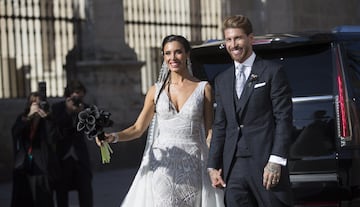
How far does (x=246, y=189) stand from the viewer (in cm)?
498

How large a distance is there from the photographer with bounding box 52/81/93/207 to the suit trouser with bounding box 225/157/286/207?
400cm

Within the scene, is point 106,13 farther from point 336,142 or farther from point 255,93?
point 255,93

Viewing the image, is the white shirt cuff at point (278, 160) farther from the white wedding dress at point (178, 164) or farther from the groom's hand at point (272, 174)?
the white wedding dress at point (178, 164)

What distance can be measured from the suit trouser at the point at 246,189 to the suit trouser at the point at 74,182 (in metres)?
4.00

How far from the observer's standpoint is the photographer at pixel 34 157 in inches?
336

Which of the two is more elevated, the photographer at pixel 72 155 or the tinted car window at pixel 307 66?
the tinted car window at pixel 307 66

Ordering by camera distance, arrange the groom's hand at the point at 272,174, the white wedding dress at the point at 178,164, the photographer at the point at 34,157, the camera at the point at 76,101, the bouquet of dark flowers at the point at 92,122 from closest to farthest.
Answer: the groom's hand at the point at 272,174 < the bouquet of dark flowers at the point at 92,122 < the white wedding dress at the point at 178,164 < the photographer at the point at 34,157 < the camera at the point at 76,101

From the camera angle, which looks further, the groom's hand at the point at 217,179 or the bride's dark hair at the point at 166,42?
the bride's dark hair at the point at 166,42

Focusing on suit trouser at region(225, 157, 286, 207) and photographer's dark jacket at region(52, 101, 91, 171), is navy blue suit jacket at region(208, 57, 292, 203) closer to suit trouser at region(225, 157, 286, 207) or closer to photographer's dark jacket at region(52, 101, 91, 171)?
suit trouser at region(225, 157, 286, 207)

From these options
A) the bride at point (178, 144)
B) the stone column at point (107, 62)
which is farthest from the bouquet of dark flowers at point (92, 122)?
the stone column at point (107, 62)

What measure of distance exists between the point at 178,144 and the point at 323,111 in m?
1.36

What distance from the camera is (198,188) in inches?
222

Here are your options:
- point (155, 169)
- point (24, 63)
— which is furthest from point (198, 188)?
point (24, 63)

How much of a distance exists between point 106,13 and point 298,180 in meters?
9.18
